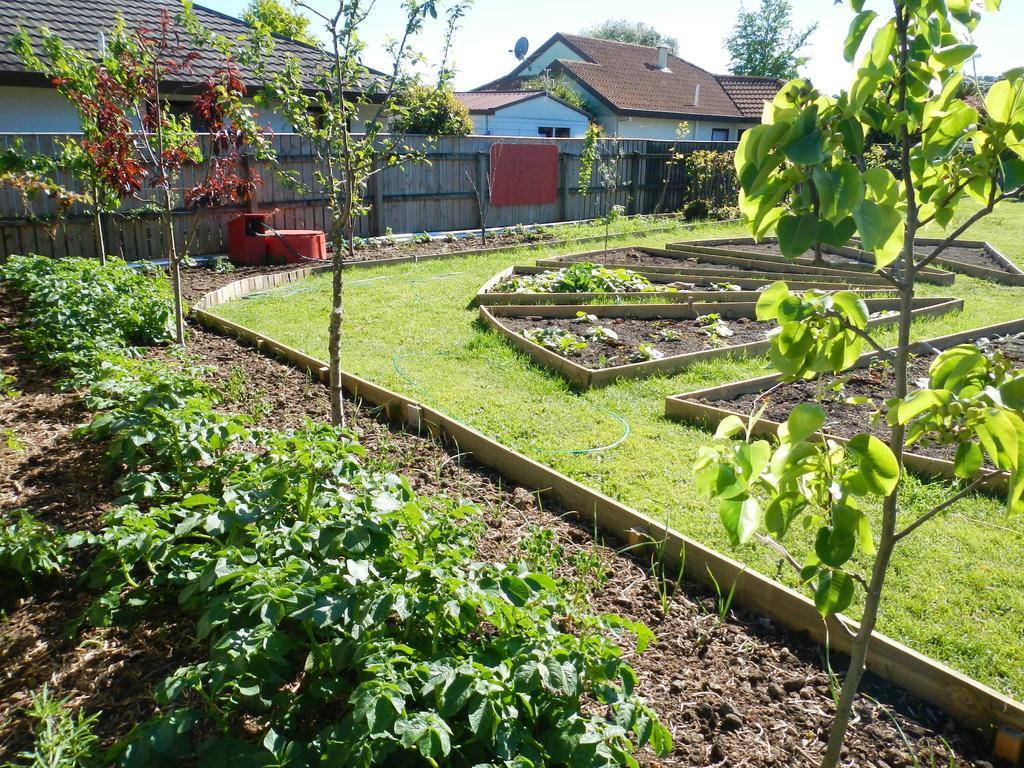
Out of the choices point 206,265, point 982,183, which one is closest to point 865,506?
point 982,183

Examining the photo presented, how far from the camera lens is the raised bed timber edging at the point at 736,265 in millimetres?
10266

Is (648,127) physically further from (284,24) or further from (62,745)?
(62,745)

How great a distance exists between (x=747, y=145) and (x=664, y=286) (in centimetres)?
879

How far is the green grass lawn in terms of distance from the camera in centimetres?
309

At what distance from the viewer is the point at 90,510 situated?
12.1ft

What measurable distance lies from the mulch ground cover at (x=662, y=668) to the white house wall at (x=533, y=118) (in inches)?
1141

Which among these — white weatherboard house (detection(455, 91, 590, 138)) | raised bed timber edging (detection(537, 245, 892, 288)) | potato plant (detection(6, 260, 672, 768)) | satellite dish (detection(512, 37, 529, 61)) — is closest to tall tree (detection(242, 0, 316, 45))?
potato plant (detection(6, 260, 672, 768))

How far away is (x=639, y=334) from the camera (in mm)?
7543

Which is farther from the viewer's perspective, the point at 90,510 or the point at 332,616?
the point at 90,510

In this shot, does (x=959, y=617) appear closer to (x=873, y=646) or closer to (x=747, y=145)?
(x=873, y=646)

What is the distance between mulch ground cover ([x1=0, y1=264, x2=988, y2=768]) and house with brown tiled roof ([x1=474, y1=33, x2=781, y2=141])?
95.6 ft

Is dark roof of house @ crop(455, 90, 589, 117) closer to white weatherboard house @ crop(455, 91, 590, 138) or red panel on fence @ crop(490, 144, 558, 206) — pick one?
white weatherboard house @ crop(455, 91, 590, 138)

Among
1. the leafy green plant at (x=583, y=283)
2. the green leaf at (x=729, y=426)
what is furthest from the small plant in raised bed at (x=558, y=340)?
the green leaf at (x=729, y=426)

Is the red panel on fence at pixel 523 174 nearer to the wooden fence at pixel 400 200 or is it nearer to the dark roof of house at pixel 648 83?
the wooden fence at pixel 400 200
